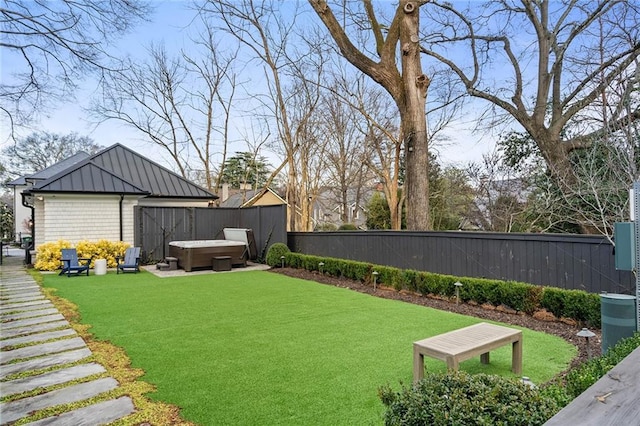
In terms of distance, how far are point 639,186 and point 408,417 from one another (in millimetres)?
3236

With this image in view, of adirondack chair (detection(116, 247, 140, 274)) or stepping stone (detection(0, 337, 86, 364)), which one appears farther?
adirondack chair (detection(116, 247, 140, 274))

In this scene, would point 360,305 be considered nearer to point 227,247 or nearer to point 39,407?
point 39,407

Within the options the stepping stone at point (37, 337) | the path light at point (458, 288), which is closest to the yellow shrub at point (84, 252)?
the stepping stone at point (37, 337)

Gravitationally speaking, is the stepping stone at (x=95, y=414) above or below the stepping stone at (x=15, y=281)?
above

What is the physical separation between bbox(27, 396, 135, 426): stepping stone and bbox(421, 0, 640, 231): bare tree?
8400mm

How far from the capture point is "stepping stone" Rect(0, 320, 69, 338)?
16.1 ft

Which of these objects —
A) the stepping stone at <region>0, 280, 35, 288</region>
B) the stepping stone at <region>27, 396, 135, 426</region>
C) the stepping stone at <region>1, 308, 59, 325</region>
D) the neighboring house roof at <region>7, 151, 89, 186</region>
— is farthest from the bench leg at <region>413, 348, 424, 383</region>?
the neighboring house roof at <region>7, 151, 89, 186</region>

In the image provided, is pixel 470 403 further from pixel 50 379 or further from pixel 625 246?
pixel 50 379

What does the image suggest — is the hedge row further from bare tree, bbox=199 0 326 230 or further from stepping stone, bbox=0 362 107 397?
bare tree, bbox=199 0 326 230

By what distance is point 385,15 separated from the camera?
12.1m

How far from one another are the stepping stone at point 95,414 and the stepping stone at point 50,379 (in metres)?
0.74

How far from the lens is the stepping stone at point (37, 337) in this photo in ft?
14.7

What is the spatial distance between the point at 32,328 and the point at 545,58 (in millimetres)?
12575

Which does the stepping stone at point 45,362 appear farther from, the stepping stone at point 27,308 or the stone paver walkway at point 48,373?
the stepping stone at point 27,308
